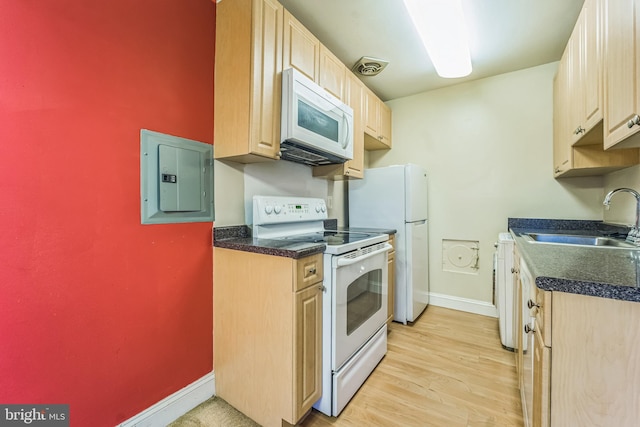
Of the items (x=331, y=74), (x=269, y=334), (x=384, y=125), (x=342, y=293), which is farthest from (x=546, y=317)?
(x=384, y=125)

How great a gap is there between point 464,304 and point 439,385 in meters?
1.40

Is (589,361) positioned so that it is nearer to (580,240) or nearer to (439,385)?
(439,385)

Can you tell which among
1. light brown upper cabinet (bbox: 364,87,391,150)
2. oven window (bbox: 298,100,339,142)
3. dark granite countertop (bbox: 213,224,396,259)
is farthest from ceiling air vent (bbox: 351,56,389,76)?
dark granite countertop (bbox: 213,224,396,259)

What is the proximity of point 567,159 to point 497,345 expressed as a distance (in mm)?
1530

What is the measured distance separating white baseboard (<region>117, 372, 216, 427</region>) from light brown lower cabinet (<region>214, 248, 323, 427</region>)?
3.0 inches

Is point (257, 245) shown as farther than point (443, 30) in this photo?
No

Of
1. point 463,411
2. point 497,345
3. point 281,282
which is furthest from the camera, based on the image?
point 497,345

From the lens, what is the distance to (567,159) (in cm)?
194

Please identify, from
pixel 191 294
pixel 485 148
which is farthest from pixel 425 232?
pixel 191 294

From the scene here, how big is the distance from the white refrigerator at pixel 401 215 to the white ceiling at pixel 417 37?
979mm

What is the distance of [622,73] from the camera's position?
1.01 meters

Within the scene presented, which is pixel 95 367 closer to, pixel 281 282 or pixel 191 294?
pixel 191 294

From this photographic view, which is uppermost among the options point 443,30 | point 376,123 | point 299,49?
point 443,30

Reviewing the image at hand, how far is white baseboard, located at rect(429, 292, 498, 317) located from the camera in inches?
106
